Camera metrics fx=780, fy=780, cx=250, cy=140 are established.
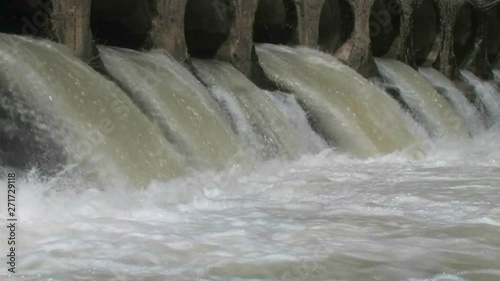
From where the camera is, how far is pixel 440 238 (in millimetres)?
3545

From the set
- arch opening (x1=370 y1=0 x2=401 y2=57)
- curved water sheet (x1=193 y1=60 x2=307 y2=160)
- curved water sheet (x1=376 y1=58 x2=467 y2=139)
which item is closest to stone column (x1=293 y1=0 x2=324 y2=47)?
curved water sheet (x1=376 y1=58 x2=467 y2=139)

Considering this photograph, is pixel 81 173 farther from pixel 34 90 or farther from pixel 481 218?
pixel 481 218

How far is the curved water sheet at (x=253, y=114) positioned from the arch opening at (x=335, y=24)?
2953 mm

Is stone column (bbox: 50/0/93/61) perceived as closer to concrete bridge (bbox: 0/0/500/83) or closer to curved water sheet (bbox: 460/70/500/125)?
concrete bridge (bbox: 0/0/500/83)

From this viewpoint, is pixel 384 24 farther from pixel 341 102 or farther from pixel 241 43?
pixel 241 43

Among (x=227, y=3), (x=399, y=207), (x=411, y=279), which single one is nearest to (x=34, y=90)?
(x=399, y=207)

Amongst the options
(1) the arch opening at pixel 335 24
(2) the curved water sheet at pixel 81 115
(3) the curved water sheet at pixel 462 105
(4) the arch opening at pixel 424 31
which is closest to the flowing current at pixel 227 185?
(2) the curved water sheet at pixel 81 115

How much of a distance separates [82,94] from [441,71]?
7953mm

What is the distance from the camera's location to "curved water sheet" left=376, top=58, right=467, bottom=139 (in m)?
8.73

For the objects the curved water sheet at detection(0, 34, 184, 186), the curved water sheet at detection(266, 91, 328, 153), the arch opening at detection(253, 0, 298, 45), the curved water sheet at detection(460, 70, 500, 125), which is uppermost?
the arch opening at detection(253, 0, 298, 45)

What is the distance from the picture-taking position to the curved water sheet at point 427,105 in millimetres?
8727

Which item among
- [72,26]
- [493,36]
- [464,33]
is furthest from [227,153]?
[493,36]

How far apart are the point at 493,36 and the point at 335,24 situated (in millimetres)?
5008

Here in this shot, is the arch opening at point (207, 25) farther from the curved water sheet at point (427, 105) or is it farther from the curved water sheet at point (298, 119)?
the curved water sheet at point (427, 105)
